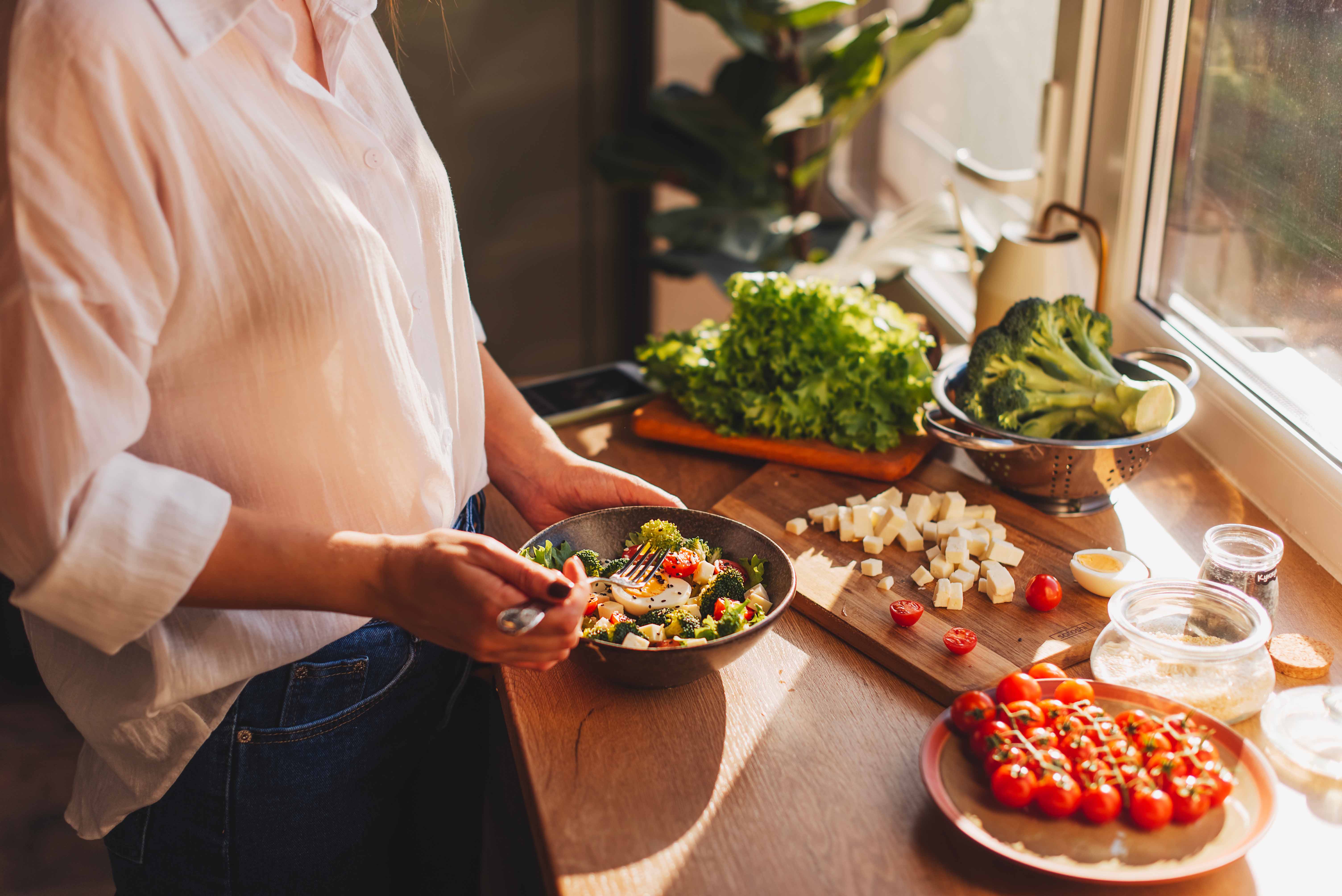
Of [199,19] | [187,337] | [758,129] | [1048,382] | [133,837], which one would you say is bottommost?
[133,837]

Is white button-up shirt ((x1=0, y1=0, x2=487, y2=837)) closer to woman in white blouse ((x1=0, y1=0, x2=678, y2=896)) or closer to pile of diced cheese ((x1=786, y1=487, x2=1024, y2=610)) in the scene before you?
woman in white blouse ((x1=0, y1=0, x2=678, y2=896))

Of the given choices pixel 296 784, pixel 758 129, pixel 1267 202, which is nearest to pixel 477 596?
pixel 296 784

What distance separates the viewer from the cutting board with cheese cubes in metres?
1.09

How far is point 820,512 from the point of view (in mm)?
→ 1360

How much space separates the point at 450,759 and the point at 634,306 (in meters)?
2.48

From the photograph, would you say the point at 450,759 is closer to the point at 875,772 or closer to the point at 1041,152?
the point at 875,772

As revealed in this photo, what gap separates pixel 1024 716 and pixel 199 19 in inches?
35.5

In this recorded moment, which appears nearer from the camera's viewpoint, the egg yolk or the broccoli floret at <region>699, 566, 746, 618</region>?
the broccoli floret at <region>699, 566, 746, 618</region>

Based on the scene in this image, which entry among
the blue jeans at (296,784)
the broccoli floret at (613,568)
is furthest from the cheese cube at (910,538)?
the blue jeans at (296,784)

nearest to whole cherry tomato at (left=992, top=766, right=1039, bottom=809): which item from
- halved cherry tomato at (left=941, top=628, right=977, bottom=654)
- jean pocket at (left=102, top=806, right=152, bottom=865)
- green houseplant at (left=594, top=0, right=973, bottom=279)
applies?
halved cherry tomato at (left=941, top=628, right=977, bottom=654)

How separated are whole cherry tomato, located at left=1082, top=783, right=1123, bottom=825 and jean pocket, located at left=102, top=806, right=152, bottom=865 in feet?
Answer: 3.00

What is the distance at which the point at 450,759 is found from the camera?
1.34 m

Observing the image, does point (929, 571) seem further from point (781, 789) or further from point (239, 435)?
Answer: point (239, 435)

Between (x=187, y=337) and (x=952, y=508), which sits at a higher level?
(x=187, y=337)
